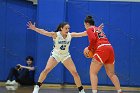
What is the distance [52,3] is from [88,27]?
13.7ft

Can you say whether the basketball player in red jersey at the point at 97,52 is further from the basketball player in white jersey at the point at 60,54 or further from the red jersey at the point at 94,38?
the basketball player in white jersey at the point at 60,54

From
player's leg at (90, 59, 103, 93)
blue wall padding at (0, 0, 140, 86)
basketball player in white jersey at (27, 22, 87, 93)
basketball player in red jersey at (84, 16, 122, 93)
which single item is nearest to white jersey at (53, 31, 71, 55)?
basketball player in white jersey at (27, 22, 87, 93)

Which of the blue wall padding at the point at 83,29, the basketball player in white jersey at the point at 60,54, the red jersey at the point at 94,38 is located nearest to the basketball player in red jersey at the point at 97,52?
the red jersey at the point at 94,38

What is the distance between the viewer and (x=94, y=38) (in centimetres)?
705

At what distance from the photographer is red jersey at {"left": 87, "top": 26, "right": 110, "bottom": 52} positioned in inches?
278

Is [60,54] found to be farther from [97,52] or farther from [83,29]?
[83,29]

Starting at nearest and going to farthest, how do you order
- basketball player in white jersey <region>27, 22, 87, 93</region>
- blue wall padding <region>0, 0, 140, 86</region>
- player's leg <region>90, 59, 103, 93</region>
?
player's leg <region>90, 59, 103, 93</region>
basketball player in white jersey <region>27, 22, 87, 93</region>
blue wall padding <region>0, 0, 140, 86</region>

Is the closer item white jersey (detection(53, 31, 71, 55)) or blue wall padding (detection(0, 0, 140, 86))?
white jersey (detection(53, 31, 71, 55))

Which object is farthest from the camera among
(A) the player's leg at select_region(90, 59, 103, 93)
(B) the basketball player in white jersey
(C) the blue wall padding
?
(C) the blue wall padding

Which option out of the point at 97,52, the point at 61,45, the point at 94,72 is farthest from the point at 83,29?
the point at 94,72

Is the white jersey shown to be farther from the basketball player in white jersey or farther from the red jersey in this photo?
the red jersey

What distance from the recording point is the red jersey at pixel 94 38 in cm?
706

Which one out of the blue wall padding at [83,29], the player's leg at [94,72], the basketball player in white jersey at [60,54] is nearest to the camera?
the player's leg at [94,72]

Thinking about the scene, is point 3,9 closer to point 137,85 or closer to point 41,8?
point 41,8
